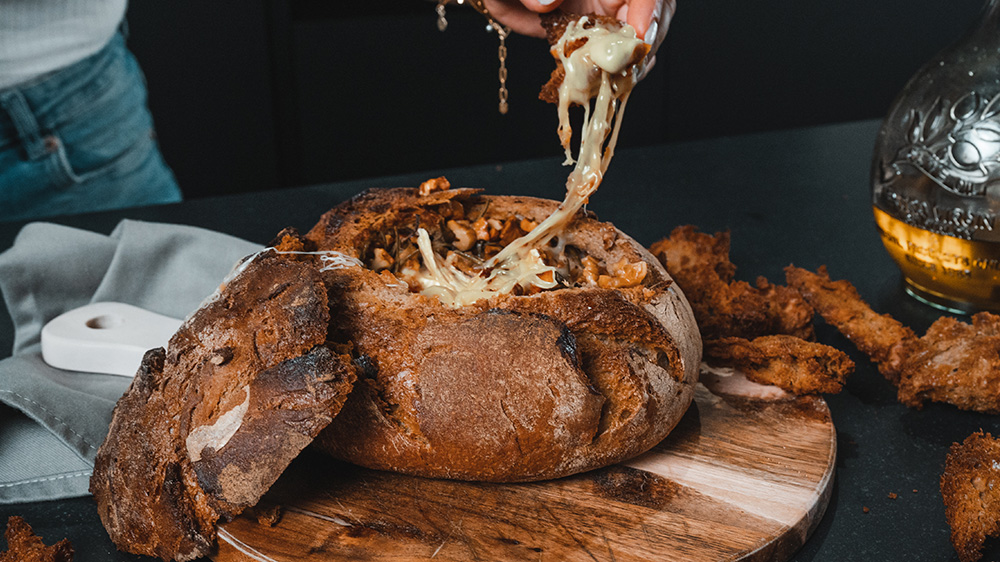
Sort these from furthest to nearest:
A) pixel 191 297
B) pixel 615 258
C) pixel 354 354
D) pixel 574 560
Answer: pixel 191 297 < pixel 615 258 < pixel 354 354 < pixel 574 560

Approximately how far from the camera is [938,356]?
1373mm

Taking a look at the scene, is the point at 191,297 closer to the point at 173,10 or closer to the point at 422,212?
the point at 422,212

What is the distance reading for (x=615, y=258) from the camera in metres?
1.29

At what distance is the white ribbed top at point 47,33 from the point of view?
1.93 metres

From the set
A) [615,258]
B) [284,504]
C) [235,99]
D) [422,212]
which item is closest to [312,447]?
[284,504]

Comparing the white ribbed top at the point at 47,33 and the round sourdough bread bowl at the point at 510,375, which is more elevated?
the white ribbed top at the point at 47,33

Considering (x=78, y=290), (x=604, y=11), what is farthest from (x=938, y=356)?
(x=78, y=290)

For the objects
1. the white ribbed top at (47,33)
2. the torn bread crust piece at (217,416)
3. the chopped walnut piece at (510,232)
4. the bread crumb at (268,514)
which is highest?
the white ribbed top at (47,33)

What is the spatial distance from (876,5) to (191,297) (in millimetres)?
3828

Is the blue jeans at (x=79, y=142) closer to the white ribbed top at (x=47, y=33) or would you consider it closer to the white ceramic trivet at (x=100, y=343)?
the white ribbed top at (x=47, y=33)

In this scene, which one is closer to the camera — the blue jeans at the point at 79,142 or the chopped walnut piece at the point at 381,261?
the chopped walnut piece at the point at 381,261

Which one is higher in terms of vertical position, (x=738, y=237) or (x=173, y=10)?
(x=173, y=10)

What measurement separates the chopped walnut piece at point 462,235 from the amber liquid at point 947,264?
2.56 ft

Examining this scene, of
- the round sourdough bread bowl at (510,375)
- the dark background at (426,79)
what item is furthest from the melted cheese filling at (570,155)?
the dark background at (426,79)
